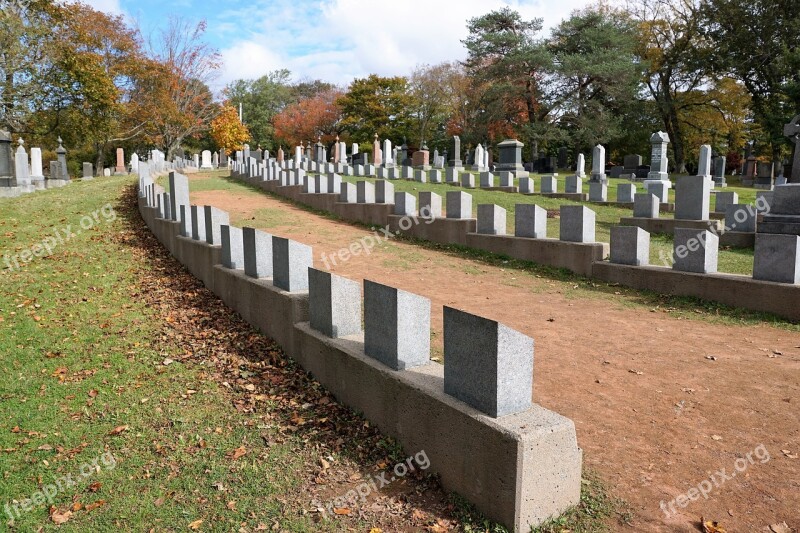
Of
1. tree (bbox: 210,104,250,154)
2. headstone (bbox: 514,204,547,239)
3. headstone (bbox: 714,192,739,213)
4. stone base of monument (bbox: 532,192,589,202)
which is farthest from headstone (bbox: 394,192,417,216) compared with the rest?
tree (bbox: 210,104,250,154)

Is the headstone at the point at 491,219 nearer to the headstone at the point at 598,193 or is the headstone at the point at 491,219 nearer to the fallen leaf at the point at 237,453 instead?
the fallen leaf at the point at 237,453

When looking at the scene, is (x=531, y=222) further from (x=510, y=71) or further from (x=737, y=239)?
(x=510, y=71)

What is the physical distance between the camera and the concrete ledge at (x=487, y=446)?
270cm

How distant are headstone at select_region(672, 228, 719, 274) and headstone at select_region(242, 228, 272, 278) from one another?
499 centimetres

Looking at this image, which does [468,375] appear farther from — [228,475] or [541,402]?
[228,475]

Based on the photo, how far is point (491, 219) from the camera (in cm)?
995

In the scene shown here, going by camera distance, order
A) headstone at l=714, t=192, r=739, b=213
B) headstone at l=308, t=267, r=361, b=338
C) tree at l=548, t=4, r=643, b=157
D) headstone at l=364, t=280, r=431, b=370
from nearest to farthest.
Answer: headstone at l=364, t=280, r=431, b=370 < headstone at l=308, t=267, r=361, b=338 < headstone at l=714, t=192, r=739, b=213 < tree at l=548, t=4, r=643, b=157

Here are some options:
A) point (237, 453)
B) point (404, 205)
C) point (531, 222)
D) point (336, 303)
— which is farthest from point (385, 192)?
point (237, 453)

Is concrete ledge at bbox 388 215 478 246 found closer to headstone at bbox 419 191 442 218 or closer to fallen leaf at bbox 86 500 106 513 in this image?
headstone at bbox 419 191 442 218

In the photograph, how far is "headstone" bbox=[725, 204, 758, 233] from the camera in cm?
1047

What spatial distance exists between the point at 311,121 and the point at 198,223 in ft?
157

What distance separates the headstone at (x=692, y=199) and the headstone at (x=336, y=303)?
9.07 m

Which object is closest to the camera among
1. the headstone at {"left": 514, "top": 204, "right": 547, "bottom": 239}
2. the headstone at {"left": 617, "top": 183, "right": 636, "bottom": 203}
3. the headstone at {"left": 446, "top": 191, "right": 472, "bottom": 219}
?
the headstone at {"left": 514, "top": 204, "right": 547, "bottom": 239}

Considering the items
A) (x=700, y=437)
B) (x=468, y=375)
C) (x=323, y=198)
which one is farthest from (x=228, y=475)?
(x=323, y=198)
